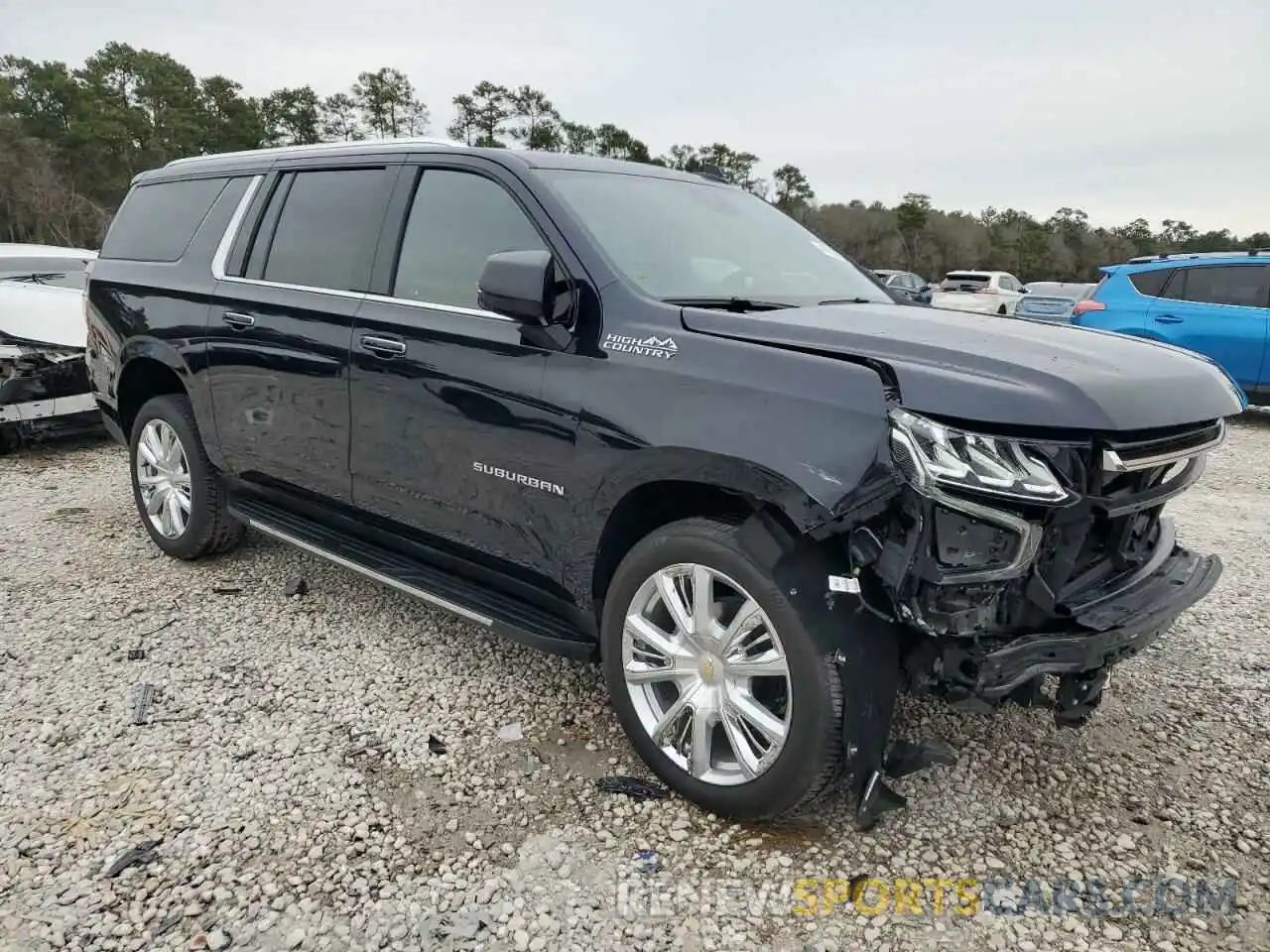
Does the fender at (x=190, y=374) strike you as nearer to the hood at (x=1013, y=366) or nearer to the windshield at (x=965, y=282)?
the hood at (x=1013, y=366)

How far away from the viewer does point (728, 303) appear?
2936 mm

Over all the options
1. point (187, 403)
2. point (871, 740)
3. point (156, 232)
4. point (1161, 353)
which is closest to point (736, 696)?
point (871, 740)

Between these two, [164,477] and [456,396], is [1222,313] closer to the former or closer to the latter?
[456,396]

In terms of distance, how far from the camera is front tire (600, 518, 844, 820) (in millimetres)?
2316

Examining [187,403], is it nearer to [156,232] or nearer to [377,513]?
[156,232]

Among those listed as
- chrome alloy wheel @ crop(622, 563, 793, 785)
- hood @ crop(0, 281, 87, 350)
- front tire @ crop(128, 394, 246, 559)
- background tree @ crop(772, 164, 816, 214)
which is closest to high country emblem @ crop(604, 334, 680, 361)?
chrome alloy wheel @ crop(622, 563, 793, 785)

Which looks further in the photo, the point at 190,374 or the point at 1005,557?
the point at 190,374

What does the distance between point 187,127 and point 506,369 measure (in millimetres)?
51682

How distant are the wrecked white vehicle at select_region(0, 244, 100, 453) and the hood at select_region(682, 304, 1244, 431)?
20.7ft

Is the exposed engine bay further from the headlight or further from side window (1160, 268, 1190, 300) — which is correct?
side window (1160, 268, 1190, 300)

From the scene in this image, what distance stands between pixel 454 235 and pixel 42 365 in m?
5.31

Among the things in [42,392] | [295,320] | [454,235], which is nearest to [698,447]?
[454,235]

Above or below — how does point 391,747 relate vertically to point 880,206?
below

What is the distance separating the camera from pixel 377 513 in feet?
11.7
